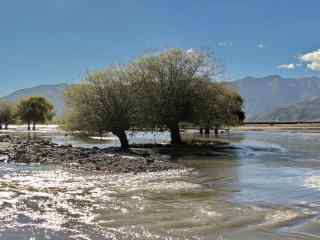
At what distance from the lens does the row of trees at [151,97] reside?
46969 millimetres

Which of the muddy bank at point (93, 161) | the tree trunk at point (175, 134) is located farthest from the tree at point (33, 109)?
the muddy bank at point (93, 161)

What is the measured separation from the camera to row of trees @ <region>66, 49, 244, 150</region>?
1849 inches

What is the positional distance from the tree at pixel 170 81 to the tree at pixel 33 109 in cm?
9071

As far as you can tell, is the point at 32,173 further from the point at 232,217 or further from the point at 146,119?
the point at 146,119

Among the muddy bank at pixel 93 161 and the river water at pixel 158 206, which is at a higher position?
the muddy bank at pixel 93 161

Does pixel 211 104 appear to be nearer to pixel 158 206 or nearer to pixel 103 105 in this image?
pixel 103 105

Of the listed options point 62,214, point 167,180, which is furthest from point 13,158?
point 62,214

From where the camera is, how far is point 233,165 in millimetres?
32219

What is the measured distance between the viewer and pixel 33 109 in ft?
446

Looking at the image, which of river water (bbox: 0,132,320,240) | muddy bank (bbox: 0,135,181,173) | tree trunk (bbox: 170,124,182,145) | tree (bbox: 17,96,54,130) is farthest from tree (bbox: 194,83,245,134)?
tree (bbox: 17,96,54,130)

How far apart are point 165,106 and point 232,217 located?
37.5 metres

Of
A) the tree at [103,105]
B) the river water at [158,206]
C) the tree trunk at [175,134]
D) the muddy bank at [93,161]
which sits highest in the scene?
the tree at [103,105]

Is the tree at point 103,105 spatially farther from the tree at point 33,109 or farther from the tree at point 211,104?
the tree at point 33,109

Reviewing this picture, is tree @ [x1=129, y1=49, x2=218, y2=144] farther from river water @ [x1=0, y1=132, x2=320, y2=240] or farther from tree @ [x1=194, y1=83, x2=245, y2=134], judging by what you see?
river water @ [x1=0, y1=132, x2=320, y2=240]
